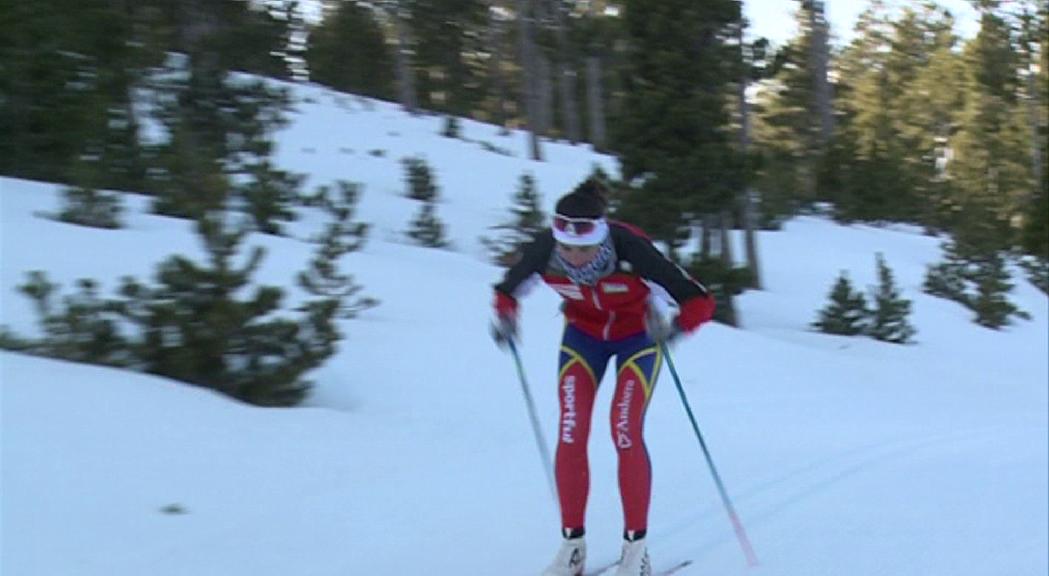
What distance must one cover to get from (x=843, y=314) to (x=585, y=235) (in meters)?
12.4

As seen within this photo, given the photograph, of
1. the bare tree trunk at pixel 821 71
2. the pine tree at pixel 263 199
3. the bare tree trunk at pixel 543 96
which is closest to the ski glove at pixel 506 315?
the pine tree at pixel 263 199

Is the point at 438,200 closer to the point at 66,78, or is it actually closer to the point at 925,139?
the point at 66,78

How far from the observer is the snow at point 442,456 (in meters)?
4.95

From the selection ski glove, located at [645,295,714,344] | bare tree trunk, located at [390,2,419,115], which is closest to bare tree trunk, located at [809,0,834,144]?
bare tree trunk, located at [390,2,419,115]

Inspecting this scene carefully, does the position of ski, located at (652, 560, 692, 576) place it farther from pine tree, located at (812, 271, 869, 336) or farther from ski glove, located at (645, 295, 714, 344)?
pine tree, located at (812, 271, 869, 336)

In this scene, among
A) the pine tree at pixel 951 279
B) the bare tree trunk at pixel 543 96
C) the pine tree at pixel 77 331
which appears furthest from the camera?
the bare tree trunk at pixel 543 96

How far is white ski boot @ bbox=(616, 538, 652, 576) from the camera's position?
Result: 4.70 metres

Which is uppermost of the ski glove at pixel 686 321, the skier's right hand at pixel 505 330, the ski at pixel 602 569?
the ski glove at pixel 686 321

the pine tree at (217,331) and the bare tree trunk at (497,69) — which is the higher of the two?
the bare tree trunk at (497,69)

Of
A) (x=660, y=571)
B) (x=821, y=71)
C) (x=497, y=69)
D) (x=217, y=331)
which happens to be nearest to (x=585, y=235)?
(x=660, y=571)

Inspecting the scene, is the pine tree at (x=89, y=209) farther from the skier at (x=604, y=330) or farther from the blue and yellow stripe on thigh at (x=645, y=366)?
the blue and yellow stripe on thigh at (x=645, y=366)

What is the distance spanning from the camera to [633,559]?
4715mm

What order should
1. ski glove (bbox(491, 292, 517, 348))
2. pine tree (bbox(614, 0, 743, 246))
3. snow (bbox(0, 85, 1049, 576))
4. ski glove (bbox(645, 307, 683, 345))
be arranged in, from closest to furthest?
ski glove (bbox(645, 307, 683, 345)) < snow (bbox(0, 85, 1049, 576)) < ski glove (bbox(491, 292, 517, 348)) < pine tree (bbox(614, 0, 743, 246))

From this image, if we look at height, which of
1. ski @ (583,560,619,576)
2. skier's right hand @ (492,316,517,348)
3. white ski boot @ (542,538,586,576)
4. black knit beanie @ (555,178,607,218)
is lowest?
ski @ (583,560,619,576)
